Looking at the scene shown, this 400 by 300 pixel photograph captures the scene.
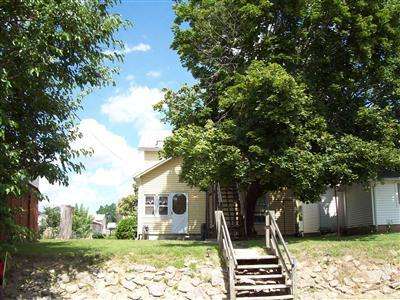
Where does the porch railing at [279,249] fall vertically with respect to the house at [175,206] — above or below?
below

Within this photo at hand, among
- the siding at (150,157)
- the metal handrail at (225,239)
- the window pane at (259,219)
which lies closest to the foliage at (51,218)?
the siding at (150,157)

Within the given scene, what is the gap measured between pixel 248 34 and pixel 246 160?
5.69 m

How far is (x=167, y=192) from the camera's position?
2959 cm

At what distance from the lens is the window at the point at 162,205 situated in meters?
29.5

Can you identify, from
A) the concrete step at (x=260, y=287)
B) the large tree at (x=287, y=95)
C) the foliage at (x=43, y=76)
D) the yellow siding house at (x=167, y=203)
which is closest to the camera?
the foliage at (x=43, y=76)

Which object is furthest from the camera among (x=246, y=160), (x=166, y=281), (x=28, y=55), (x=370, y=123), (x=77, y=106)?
(x=370, y=123)

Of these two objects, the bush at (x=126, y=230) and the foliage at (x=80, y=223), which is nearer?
the bush at (x=126, y=230)

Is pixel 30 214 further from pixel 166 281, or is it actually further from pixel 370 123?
pixel 370 123

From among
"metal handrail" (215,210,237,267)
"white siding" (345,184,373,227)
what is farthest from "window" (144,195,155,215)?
"metal handrail" (215,210,237,267)

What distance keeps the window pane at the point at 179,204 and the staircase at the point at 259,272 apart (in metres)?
12.4

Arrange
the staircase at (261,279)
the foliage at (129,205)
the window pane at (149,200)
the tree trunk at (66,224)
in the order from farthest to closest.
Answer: the foliage at (129,205) → the window pane at (149,200) → the tree trunk at (66,224) → the staircase at (261,279)

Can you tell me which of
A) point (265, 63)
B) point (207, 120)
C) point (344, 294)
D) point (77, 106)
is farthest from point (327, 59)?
point (77, 106)

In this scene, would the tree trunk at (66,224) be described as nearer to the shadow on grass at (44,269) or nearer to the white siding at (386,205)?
the shadow on grass at (44,269)

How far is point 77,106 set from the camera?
1466 centimetres
